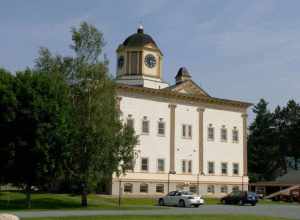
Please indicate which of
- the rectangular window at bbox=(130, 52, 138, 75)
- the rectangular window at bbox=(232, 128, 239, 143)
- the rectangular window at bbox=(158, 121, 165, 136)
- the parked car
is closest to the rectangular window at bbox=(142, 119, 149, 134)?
the rectangular window at bbox=(158, 121, 165, 136)

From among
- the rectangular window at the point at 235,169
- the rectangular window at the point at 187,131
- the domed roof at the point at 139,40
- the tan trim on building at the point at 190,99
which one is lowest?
the rectangular window at the point at 235,169

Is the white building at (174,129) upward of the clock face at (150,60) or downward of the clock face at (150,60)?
downward

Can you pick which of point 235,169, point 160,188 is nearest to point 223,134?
point 235,169

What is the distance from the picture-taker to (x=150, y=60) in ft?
248

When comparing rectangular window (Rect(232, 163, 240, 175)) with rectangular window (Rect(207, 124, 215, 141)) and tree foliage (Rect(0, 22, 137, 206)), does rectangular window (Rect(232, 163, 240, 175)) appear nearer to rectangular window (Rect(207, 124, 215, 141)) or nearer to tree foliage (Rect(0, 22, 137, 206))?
rectangular window (Rect(207, 124, 215, 141))

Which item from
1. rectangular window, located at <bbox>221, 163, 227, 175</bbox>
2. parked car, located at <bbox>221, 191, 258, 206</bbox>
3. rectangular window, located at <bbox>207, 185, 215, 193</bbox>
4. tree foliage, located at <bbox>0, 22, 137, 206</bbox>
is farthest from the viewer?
rectangular window, located at <bbox>221, 163, 227, 175</bbox>

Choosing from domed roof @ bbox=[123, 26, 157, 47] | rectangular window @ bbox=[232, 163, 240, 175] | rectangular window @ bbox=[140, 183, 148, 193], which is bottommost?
rectangular window @ bbox=[140, 183, 148, 193]

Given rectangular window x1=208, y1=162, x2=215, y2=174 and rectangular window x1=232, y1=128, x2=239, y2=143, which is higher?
rectangular window x1=232, y1=128, x2=239, y2=143

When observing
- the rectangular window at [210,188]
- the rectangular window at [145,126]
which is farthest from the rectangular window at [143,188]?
the rectangular window at [210,188]

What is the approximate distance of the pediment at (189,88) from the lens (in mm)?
73250

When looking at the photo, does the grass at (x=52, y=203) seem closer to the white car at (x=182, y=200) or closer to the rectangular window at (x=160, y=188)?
the white car at (x=182, y=200)

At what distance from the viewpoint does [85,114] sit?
152 ft

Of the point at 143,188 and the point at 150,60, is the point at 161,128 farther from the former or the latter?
the point at 150,60

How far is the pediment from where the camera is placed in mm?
73250
